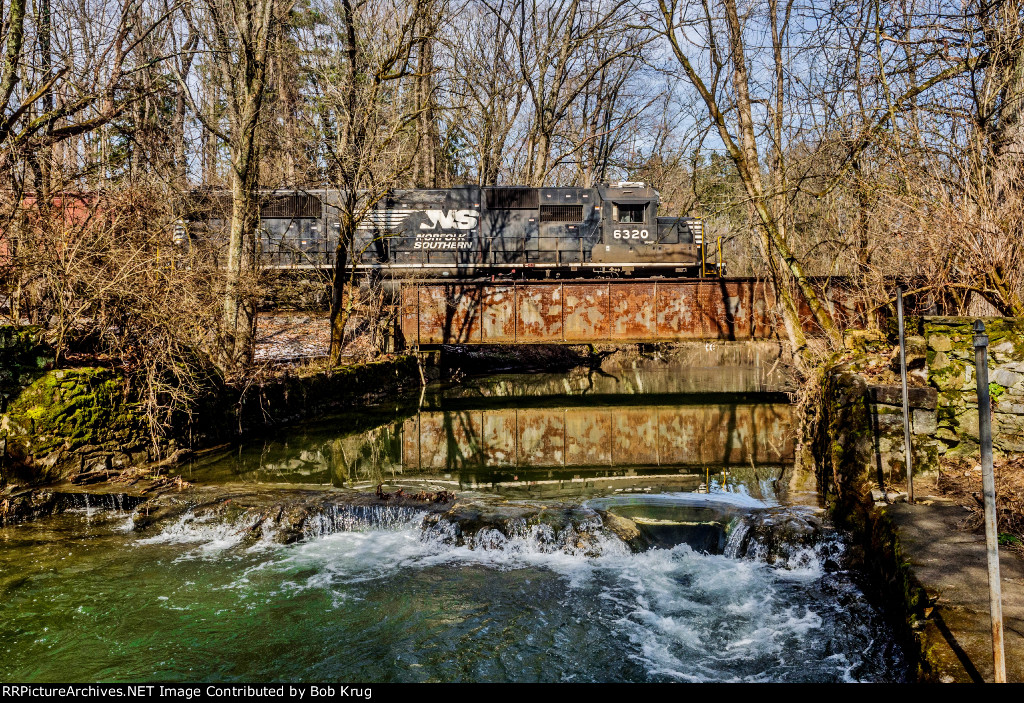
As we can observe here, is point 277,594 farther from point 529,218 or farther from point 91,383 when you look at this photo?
point 529,218

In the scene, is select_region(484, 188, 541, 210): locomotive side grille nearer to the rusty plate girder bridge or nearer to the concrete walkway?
the rusty plate girder bridge

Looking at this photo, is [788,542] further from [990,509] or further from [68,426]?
[68,426]

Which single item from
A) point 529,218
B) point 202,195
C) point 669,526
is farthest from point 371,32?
point 669,526

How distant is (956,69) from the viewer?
8.91 meters

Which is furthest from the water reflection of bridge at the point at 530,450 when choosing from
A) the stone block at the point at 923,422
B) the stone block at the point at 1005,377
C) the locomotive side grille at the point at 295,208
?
the locomotive side grille at the point at 295,208

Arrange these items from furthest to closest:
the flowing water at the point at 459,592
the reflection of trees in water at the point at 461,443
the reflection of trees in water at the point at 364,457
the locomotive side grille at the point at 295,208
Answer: the locomotive side grille at the point at 295,208, the reflection of trees in water at the point at 461,443, the reflection of trees in water at the point at 364,457, the flowing water at the point at 459,592

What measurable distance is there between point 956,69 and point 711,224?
1647cm

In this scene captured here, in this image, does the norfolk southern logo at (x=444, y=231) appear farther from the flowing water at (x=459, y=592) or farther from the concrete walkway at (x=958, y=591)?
the concrete walkway at (x=958, y=591)

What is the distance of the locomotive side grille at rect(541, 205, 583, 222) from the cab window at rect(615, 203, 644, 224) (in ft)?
4.06

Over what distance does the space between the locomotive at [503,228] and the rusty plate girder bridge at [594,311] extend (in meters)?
4.40

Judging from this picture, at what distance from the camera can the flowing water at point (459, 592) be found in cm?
480

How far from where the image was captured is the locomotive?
21.5 metres

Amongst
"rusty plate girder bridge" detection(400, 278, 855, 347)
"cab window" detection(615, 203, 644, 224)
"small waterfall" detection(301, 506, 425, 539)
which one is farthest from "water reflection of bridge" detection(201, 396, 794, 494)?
"cab window" detection(615, 203, 644, 224)

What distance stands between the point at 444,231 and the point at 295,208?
4.94 m
